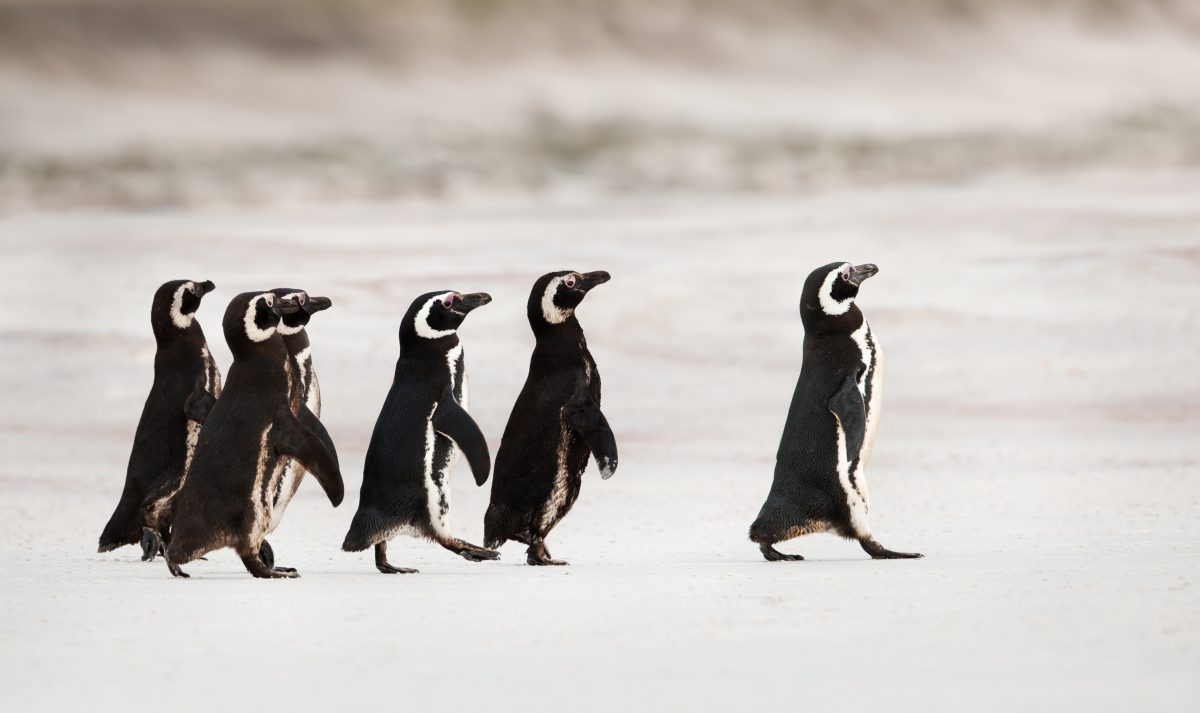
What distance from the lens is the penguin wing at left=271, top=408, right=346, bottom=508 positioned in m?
6.05

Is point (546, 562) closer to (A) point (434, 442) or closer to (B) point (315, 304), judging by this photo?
(A) point (434, 442)

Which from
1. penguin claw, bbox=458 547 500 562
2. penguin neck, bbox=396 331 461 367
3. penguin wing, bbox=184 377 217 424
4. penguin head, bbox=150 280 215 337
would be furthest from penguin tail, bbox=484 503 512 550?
penguin head, bbox=150 280 215 337

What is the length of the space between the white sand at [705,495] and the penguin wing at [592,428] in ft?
1.36

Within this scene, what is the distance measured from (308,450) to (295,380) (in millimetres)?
619

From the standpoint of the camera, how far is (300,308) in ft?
21.2

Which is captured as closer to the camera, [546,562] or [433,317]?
[546,562]

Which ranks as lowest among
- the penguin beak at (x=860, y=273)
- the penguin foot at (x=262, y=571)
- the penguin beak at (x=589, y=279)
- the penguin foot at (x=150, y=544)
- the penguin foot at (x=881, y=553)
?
the penguin foot at (x=150, y=544)

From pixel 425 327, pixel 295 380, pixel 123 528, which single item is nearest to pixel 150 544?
pixel 123 528

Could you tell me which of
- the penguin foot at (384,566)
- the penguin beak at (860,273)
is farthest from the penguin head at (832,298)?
the penguin foot at (384,566)

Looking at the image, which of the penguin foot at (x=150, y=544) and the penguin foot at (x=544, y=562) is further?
the penguin foot at (x=150, y=544)

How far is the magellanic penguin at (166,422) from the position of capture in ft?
23.1

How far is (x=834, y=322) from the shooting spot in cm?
657

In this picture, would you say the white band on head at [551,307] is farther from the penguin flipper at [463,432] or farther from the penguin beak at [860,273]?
the penguin beak at [860,273]

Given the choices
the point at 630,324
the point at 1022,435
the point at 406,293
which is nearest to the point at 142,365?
the point at 406,293
